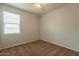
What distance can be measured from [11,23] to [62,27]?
0.96m

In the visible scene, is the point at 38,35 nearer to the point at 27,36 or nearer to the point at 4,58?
the point at 27,36

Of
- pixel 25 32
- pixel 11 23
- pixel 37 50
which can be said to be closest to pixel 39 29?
pixel 25 32

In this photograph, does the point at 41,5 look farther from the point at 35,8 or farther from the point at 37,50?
the point at 37,50

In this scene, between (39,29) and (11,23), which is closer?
(11,23)

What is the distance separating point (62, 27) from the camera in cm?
194

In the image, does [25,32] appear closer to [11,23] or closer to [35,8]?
[11,23]

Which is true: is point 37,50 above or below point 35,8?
below

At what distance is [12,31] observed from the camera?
6.16ft

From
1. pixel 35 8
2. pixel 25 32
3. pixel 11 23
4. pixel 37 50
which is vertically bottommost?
pixel 37 50

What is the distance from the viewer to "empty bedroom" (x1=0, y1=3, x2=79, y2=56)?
183cm

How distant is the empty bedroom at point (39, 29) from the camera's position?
1833mm

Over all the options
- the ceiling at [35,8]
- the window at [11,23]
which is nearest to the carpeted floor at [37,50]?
the window at [11,23]

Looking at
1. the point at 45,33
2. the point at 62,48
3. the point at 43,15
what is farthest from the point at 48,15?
the point at 62,48

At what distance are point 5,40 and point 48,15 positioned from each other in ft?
3.07
